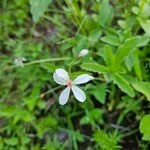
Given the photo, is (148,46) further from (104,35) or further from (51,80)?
(51,80)

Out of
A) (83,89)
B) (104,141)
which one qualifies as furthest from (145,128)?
(83,89)

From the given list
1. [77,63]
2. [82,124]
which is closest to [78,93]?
[77,63]

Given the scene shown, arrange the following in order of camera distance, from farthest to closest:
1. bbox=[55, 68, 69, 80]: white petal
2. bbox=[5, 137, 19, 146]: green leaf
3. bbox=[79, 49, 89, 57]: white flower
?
bbox=[5, 137, 19, 146]: green leaf
bbox=[79, 49, 89, 57]: white flower
bbox=[55, 68, 69, 80]: white petal

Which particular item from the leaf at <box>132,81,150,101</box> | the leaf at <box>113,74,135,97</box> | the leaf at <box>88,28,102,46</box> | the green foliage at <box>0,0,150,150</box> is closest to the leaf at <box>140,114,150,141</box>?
the green foliage at <box>0,0,150,150</box>

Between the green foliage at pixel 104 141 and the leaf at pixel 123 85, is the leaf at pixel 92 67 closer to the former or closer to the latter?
the leaf at pixel 123 85

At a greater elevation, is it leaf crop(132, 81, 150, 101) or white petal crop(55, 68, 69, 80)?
white petal crop(55, 68, 69, 80)

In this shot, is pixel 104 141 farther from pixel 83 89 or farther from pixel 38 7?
pixel 38 7

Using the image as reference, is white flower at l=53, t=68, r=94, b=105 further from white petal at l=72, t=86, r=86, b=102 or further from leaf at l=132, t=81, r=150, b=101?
leaf at l=132, t=81, r=150, b=101

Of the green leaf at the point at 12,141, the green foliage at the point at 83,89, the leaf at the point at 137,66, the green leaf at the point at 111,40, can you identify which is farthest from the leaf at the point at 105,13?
the green leaf at the point at 12,141
